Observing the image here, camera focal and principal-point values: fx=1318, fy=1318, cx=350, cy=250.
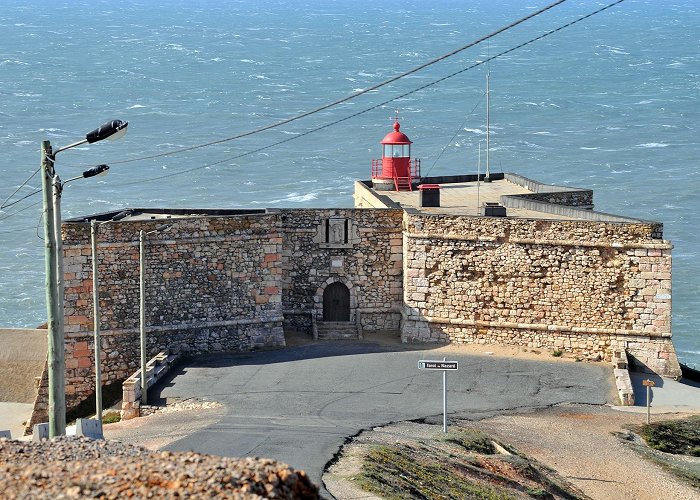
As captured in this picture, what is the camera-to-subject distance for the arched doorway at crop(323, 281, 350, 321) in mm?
34375

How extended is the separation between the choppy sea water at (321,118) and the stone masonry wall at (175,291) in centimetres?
2123

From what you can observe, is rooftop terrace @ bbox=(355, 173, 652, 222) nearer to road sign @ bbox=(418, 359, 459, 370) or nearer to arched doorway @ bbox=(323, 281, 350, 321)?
arched doorway @ bbox=(323, 281, 350, 321)

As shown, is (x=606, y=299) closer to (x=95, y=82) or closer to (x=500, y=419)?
(x=500, y=419)

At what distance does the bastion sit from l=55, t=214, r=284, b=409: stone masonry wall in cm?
3

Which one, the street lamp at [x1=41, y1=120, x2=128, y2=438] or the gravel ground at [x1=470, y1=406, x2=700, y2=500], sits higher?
the street lamp at [x1=41, y1=120, x2=128, y2=438]

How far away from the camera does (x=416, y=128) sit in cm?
10219

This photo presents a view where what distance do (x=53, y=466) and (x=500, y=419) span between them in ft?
50.3

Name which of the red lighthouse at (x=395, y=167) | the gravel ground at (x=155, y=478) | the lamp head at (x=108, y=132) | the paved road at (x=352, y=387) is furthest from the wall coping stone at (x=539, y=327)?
the gravel ground at (x=155, y=478)

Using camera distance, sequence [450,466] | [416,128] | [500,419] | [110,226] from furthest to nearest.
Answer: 1. [416,128]
2. [110,226]
3. [500,419]
4. [450,466]

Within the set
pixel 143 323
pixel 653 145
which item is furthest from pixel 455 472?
pixel 653 145

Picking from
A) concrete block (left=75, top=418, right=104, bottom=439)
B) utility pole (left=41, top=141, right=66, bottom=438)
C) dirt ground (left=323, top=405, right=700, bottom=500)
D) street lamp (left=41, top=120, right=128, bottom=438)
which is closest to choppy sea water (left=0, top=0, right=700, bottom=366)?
dirt ground (left=323, top=405, right=700, bottom=500)

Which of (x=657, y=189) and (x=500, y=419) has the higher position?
(x=657, y=189)

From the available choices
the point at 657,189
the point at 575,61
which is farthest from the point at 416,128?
the point at 575,61

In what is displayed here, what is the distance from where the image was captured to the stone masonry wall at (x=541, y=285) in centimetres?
3147
